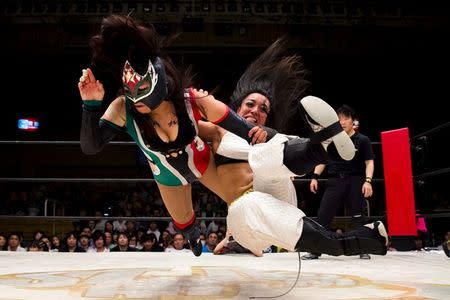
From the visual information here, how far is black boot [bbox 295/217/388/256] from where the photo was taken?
3.85ft

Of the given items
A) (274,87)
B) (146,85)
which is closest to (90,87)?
(146,85)

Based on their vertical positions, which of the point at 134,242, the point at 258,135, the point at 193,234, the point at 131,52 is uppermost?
the point at 131,52

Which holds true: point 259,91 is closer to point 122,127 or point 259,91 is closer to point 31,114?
point 122,127

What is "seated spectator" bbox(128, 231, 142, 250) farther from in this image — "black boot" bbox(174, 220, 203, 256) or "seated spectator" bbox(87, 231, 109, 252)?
"black boot" bbox(174, 220, 203, 256)

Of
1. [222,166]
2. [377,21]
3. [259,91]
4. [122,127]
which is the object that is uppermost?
[377,21]

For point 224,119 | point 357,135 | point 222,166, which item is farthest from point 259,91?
point 357,135

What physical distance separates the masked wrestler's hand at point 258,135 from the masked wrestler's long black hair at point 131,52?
0.27 meters

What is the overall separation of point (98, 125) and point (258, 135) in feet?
1.83

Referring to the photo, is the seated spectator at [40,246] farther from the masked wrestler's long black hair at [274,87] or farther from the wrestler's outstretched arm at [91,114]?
the wrestler's outstretched arm at [91,114]

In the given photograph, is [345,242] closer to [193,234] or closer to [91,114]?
[91,114]

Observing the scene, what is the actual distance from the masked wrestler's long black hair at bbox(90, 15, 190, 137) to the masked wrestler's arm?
9cm

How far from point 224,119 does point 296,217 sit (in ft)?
1.70

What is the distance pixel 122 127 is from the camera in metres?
1.64

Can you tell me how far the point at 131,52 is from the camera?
4.93 feet
